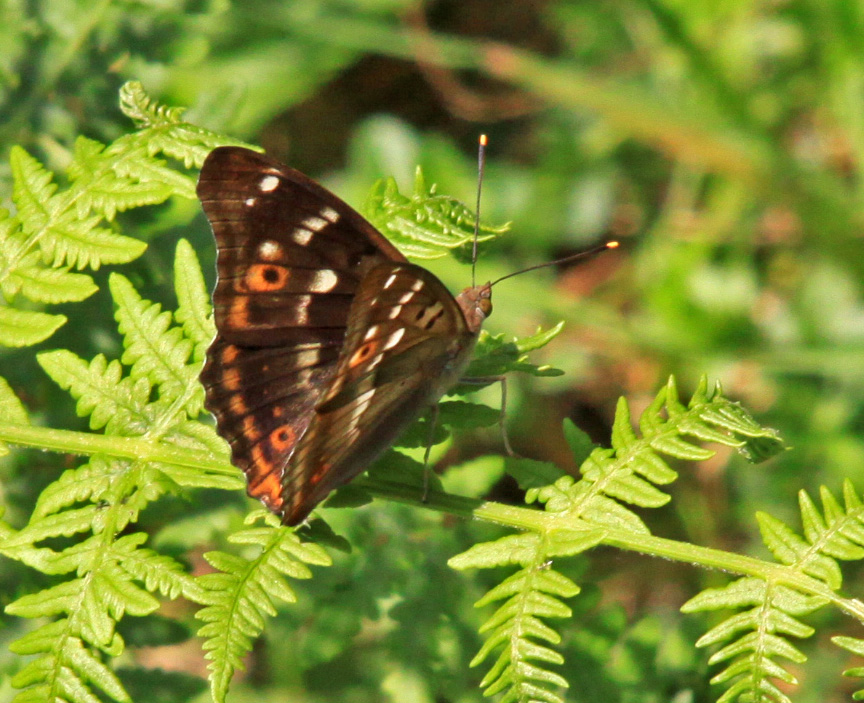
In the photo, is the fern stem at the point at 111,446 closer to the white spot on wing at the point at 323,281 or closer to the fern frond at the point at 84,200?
the fern frond at the point at 84,200

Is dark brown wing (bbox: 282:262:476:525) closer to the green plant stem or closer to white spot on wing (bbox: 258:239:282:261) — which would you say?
the green plant stem

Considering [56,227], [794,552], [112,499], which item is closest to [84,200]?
[56,227]

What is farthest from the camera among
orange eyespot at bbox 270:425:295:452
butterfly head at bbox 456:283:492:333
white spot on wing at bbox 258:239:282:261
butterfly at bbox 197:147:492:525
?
butterfly head at bbox 456:283:492:333

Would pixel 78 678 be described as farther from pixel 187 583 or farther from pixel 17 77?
pixel 17 77

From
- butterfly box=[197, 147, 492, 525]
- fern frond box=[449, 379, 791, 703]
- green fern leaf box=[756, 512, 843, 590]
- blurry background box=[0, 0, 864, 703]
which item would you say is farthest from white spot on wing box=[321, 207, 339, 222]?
green fern leaf box=[756, 512, 843, 590]

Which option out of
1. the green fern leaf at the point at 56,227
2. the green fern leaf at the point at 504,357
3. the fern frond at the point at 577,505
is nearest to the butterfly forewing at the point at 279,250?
the green fern leaf at the point at 56,227
